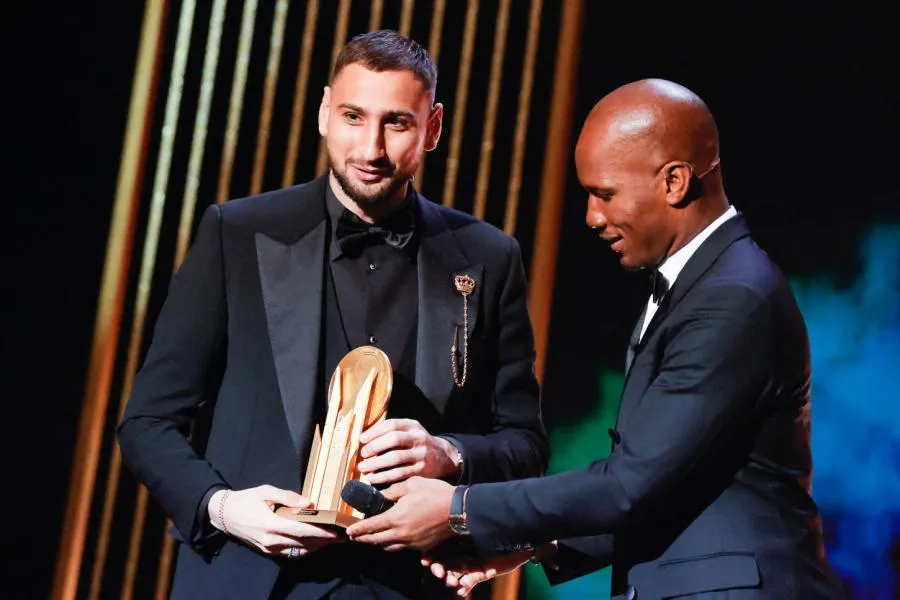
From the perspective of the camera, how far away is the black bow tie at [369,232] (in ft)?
7.70

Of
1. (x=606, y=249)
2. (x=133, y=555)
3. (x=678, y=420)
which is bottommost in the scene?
(x=133, y=555)

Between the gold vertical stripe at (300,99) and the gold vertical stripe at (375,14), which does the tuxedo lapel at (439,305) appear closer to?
the gold vertical stripe at (300,99)

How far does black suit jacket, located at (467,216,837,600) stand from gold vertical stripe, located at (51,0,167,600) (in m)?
1.76

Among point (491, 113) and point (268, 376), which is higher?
point (491, 113)

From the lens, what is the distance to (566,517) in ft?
6.43

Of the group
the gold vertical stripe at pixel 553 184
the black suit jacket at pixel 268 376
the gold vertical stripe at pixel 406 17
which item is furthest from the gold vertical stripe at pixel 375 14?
the black suit jacket at pixel 268 376

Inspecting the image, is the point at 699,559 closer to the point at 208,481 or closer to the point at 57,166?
the point at 208,481

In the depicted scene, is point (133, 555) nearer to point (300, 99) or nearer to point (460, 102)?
point (300, 99)

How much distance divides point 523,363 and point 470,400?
150 millimetres

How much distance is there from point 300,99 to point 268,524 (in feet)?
6.44

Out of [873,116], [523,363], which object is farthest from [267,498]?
[873,116]

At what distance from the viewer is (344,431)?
1978mm

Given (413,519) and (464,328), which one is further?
(464,328)

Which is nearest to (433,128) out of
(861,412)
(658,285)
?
(658,285)
